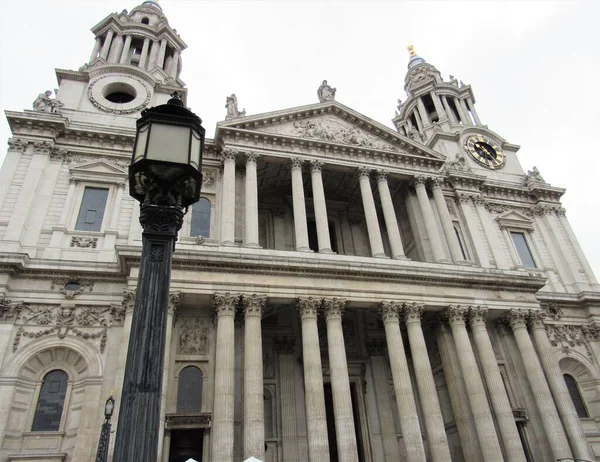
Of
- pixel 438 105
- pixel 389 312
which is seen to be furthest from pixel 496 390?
pixel 438 105

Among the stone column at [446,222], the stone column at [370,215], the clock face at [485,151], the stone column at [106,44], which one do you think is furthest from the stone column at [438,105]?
the stone column at [106,44]

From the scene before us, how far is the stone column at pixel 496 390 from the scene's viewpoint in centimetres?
1790

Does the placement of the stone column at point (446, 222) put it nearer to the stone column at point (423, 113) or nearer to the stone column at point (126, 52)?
the stone column at point (423, 113)

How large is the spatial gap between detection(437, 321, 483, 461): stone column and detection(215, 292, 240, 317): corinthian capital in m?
9.67

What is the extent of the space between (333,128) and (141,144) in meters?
21.3

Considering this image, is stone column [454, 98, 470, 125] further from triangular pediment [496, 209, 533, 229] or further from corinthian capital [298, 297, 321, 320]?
corinthian capital [298, 297, 321, 320]

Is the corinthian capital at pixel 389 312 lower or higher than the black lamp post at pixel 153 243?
higher

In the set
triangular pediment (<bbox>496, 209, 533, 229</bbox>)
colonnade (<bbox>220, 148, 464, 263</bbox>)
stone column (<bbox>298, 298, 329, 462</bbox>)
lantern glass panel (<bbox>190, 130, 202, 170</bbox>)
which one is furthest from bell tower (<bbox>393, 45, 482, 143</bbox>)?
lantern glass panel (<bbox>190, 130, 202, 170</bbox>)

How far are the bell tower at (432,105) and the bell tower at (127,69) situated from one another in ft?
59.9

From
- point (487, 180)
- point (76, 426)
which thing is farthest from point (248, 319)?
point (487, 180)

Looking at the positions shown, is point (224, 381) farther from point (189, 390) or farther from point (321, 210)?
point (321, 210)

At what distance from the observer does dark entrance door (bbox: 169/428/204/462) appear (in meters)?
16.3

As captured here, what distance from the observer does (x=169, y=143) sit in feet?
16.5

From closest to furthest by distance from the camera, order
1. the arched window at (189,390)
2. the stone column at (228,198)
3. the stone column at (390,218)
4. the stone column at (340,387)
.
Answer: the stone column at (340,387), the arched window at (189,390), the stone column at (228,198), the stone column at (390,218)
